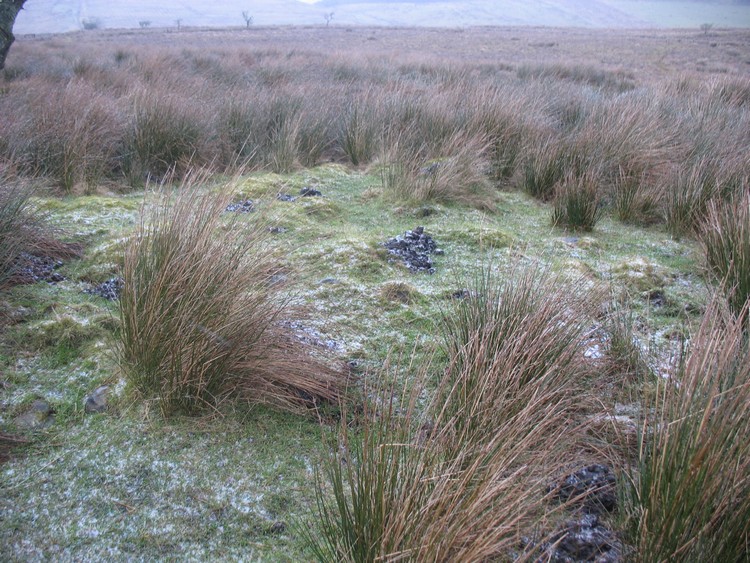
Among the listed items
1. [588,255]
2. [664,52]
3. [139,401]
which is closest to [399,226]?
[588,255]

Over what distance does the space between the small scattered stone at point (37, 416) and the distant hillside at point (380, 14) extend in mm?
125567

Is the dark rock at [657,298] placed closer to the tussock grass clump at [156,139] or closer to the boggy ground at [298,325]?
the boggy ground at [298,325]

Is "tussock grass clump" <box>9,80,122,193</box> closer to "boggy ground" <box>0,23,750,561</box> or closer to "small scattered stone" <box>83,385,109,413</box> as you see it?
"boggy ground" <box>0,23,750,561</box>

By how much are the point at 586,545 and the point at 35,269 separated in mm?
3047

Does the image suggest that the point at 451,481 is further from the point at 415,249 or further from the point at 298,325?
the point at 415,249

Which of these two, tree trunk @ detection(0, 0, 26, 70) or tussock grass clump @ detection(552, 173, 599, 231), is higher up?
tree trunk @ detection(0, 0, 26, 70)

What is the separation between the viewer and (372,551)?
4.21 ft

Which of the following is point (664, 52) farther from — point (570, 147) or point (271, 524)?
point (271, 524)

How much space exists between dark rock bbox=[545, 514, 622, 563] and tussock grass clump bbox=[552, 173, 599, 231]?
316cm

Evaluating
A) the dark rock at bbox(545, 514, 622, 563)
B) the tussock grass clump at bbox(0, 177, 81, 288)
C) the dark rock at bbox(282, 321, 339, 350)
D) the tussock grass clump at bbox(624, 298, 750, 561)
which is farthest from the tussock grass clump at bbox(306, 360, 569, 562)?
the tussock grass clump at bbox(0, 177, 81, 288)

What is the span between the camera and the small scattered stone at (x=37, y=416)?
1.98 metres

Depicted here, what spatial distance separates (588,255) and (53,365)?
135 inches

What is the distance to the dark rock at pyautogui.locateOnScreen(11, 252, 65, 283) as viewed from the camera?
283 centimetres

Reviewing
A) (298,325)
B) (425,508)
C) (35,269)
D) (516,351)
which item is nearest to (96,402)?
(298,325)
